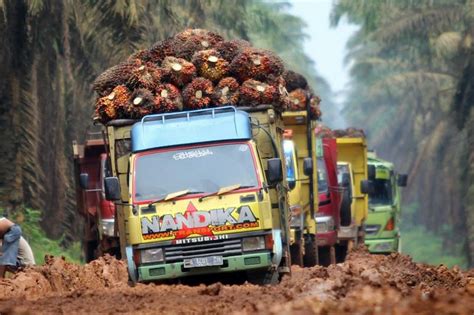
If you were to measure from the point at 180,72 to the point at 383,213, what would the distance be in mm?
14320

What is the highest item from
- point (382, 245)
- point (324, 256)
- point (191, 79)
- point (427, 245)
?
point (191, 79)

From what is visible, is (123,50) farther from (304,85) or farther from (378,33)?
(378,33)

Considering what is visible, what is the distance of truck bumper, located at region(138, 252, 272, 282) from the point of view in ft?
48.1

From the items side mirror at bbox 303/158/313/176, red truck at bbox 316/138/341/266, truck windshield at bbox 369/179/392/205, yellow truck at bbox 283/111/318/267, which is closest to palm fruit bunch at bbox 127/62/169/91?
side mirror at bbox 303/158/313/176

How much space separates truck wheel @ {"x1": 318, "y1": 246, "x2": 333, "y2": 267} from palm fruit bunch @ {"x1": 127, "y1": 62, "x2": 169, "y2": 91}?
845 centimetres

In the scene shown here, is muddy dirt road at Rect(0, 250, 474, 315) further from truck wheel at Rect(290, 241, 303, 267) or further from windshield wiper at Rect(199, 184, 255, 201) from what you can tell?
truck wheel at Rect(290, 241, 303, 267)

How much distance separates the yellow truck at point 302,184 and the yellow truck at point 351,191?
2.93 meters

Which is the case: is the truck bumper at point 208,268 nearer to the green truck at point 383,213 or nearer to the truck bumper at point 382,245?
the green truck at point 383,213

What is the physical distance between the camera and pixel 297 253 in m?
20.9

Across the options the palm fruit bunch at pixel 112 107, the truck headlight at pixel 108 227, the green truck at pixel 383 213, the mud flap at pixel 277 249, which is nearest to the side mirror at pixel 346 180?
the green truck at pixel 383 213

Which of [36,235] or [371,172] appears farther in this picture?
[371,172]

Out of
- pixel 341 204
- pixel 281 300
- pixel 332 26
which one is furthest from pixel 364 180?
pixel 332 26

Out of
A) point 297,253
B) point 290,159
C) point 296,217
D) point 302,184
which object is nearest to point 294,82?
point 302,184

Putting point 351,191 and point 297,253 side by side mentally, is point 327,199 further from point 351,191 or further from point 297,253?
point 297,253
